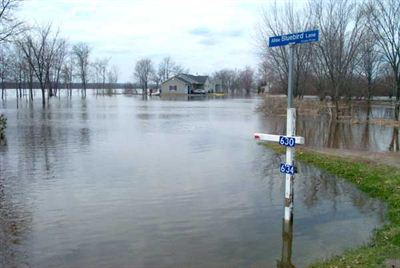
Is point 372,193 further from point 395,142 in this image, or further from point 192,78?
point 192,78

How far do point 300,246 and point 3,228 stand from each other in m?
4.91

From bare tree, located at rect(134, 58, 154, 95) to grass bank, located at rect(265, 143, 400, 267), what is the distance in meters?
115

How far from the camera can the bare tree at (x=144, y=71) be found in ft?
426

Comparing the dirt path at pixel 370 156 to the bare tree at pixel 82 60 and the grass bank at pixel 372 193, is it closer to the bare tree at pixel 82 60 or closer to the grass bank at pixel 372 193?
the grass bank at pixel 372 193

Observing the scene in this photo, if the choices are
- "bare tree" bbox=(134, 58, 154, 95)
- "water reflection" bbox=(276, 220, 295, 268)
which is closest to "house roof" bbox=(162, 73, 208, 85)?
"bare tree" bbox=(134, 58, 154, 95)

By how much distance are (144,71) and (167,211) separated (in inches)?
4887

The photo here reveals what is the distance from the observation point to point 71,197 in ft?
30.4

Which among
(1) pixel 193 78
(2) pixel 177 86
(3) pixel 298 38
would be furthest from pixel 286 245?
(1) pixel 193 78

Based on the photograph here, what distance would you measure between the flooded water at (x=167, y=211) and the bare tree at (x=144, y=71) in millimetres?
116221

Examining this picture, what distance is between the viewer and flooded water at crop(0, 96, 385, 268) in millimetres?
6324

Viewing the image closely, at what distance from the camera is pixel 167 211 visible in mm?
8391

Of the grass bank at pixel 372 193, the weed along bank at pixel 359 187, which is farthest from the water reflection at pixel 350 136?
the weed along bank at pixel 359 187

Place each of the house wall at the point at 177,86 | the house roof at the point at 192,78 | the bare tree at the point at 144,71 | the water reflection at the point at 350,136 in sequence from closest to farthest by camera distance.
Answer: the water reflection at the point at 350,136, the house wall at the point at 177,86, the house roof at the point at 192,78, the bare tree at the point at 144,71

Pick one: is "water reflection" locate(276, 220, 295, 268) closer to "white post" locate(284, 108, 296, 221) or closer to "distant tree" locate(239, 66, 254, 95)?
"white post" locate(284, 108, 296, 221)
